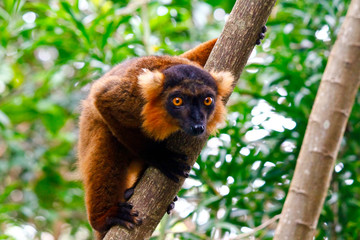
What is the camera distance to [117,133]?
4562mm

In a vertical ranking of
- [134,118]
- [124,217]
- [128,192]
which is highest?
[134,118]

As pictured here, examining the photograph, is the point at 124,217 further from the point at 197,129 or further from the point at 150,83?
the point at 150,83

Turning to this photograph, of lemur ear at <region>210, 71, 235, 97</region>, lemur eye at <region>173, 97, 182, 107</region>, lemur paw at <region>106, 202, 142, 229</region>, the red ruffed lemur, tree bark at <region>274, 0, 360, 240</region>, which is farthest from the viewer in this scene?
lemur eye at <region>173, 97, 182, 107</region>

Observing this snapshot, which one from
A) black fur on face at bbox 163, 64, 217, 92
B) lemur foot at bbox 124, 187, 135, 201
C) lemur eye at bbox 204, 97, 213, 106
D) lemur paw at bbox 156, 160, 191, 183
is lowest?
lemur foot at bbox 124, 187, 135, 201

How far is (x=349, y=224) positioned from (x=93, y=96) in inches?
131

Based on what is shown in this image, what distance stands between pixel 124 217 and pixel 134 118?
1.11 metres

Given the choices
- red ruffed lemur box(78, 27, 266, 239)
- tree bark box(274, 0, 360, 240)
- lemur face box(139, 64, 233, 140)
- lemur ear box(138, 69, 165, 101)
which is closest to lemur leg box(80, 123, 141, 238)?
red ruffed lemur box(78, 27, 266, 239)

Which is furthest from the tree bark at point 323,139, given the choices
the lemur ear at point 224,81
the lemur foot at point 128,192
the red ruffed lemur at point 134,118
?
the lemur foot at point 128,192

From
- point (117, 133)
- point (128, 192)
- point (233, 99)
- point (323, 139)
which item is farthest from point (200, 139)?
point (233, 99)

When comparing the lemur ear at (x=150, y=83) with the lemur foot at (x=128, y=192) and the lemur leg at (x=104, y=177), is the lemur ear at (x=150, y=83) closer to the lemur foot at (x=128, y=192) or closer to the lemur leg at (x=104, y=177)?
the lemur leg at (x=104, y=177)

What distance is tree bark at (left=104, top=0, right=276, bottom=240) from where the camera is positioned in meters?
3.88

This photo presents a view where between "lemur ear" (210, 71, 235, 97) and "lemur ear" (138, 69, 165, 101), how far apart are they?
0.58m

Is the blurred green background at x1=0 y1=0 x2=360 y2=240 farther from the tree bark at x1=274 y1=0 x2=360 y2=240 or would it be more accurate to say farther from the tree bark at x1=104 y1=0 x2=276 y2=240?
the tree bark at x1=274 y1=0 x2=360 y2=240

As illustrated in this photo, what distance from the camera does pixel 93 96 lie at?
4.67 meters
